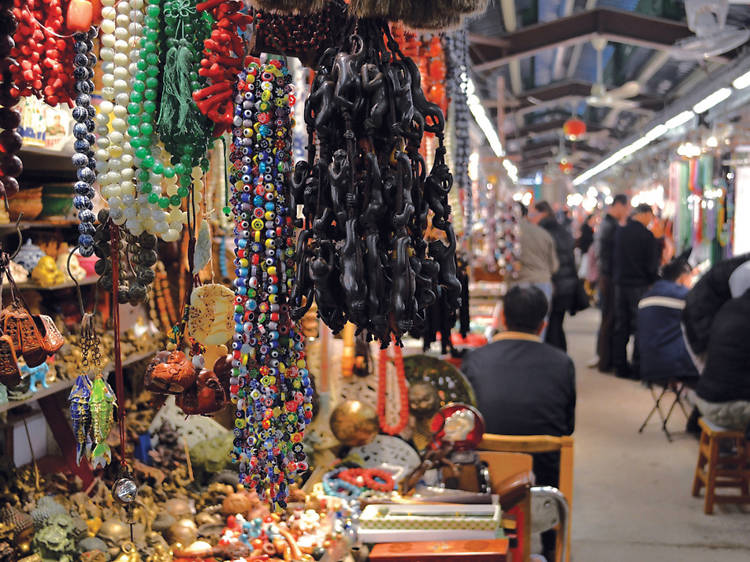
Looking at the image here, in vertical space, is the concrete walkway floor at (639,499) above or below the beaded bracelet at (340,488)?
below

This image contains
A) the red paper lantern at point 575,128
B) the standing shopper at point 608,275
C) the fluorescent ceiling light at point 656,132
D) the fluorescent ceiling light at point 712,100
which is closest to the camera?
the fluorescent ceiling light at point 712,100

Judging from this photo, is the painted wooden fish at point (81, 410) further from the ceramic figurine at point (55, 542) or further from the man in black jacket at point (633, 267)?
the man in black jacket at point (633, 267)

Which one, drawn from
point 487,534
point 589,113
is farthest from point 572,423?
point 589,113

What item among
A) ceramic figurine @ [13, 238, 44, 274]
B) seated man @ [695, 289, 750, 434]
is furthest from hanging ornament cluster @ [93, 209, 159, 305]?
seated man @ [695, 289, 750, 434]

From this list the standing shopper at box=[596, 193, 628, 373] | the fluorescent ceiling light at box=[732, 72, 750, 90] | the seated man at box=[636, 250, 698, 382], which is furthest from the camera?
the standing shopper at box=[596, 193, 628, 373]

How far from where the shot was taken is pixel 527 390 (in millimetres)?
3059

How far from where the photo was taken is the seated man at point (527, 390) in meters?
3.03

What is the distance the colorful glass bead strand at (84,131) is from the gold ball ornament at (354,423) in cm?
164

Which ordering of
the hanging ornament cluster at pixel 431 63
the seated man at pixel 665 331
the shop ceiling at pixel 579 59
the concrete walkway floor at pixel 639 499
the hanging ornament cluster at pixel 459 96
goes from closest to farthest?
the hanging ornament cluster at pixel 431 63 < the hanging ornament cluster at pixel 459 96 < the concrete walkway floor at pixel 639 499 < the seated man at pixel 665 331 < the shop ceiling at pixel 579 59

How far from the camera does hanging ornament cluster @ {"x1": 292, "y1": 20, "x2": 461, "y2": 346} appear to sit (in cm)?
120

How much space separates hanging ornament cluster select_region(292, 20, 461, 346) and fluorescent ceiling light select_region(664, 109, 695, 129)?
8600 millimetres

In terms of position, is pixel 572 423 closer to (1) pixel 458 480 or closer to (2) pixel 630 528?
(1) pixel 458 480

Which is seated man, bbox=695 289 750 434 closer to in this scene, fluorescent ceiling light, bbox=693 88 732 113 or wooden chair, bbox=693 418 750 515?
wooden chair, bbox=693 418 750 515

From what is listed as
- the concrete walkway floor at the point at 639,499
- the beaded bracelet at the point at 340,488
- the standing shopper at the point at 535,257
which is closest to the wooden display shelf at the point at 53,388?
the beaded bracelet at the point at 340,488
